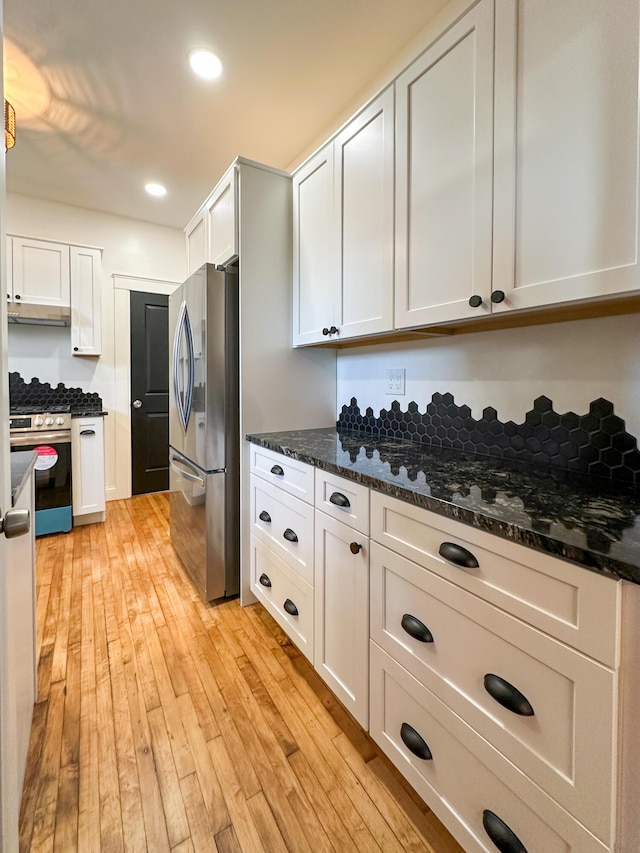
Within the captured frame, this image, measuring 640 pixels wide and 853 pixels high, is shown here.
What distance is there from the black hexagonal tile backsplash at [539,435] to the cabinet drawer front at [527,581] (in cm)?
58

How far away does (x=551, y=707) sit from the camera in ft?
2.29

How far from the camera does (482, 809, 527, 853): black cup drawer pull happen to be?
0.77m

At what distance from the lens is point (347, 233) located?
5.42 ft

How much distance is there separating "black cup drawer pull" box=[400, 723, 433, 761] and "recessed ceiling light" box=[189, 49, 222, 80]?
2885mm

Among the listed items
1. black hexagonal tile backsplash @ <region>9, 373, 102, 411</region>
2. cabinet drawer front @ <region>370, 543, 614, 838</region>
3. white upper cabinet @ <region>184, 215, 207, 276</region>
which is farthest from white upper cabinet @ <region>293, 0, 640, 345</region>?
black hexagonal tile backsplash @ <region>9, 373, 102, 411</region>

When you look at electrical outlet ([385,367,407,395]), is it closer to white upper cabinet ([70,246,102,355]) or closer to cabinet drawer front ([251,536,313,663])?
cabinet drawer front ([251,536,313,663])

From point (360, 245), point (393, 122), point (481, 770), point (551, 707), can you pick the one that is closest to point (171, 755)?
point (481, 770)

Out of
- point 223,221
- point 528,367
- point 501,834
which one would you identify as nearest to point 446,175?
point 528,367

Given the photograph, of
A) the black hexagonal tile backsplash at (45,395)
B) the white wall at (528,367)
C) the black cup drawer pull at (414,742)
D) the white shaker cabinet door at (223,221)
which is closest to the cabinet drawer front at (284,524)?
the black cup drawer pull at (414,742)

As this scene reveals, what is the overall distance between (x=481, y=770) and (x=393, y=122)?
6.40 ft

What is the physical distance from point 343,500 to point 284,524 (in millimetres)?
499

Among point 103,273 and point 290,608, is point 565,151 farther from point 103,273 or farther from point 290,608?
point 103,273

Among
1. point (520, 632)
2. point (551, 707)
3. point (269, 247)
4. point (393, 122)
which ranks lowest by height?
point (551, 707)

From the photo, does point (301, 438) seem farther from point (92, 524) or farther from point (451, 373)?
point (92, 524)
